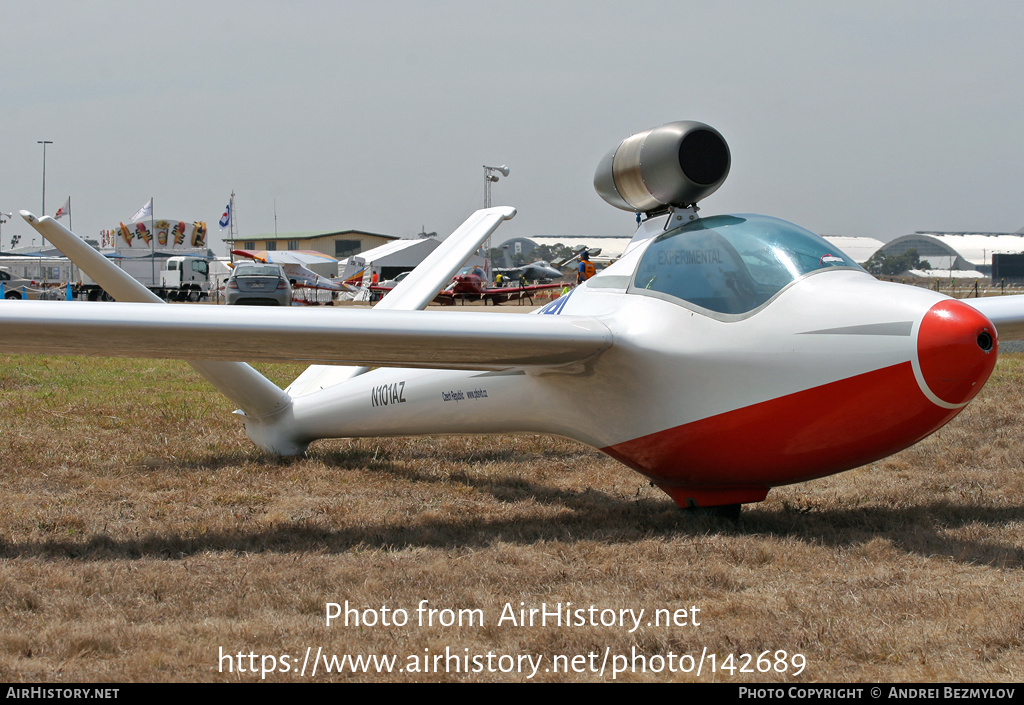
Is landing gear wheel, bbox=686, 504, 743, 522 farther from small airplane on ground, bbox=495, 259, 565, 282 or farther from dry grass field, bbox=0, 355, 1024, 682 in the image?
small airplane on ground, bbox=495, 259, 565, 282

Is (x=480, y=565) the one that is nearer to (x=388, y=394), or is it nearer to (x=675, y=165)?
(x=388, y=394)

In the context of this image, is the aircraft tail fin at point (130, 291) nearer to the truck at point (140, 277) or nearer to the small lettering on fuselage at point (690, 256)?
the small lettering on fuselage at point (690, 256)

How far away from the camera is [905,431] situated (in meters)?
5.02

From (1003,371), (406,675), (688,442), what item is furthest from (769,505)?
(1003,371)

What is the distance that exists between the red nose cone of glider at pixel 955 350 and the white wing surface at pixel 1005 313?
235 cm

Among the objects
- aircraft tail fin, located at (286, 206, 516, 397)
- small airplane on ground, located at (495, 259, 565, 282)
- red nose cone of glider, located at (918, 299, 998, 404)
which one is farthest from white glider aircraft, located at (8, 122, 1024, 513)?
small airplane on ground, located at (495, 259, 565, 282)

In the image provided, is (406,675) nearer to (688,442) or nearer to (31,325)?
(688,442)

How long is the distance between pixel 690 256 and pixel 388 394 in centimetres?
311

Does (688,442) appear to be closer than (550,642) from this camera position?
No

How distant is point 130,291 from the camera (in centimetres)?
652

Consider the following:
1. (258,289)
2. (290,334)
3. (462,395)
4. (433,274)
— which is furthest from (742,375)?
(258,289)

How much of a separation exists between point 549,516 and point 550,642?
2613 mm

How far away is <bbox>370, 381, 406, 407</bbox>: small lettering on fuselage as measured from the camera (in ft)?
24.9

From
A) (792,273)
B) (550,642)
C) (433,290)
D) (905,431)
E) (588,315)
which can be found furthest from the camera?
(433,290)
